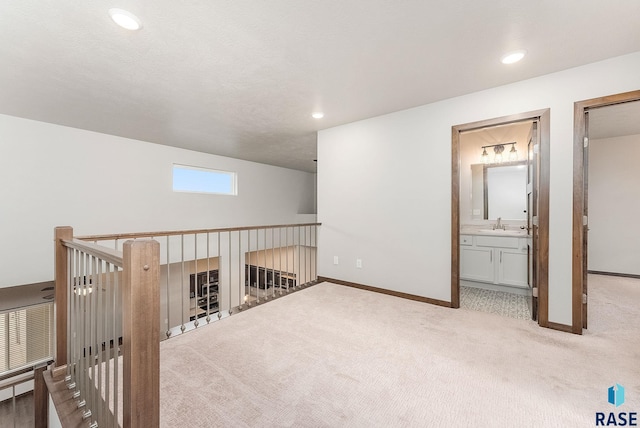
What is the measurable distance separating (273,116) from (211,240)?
3177 mm

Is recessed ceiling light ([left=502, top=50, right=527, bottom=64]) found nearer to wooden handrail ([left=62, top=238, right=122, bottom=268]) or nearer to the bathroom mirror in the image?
the bathroom mirror

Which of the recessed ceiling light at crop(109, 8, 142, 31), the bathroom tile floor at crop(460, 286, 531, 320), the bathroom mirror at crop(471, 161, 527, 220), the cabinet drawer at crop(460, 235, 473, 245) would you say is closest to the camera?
the recessed ceiling light at crop(109, 8, 142, 31)

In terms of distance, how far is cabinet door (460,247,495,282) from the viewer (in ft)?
12.1

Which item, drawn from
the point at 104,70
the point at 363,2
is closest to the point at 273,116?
the point at 104,70

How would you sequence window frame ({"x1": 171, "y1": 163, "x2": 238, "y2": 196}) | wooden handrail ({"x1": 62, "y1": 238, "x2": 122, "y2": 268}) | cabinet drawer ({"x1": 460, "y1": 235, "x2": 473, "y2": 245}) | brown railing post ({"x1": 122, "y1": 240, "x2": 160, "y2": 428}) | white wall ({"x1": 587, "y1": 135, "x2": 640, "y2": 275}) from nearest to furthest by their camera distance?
brown railing post ({"x1": 122, "y1": 240, "x2": 160, "y2": 428})
wooden handrail ({"x1": 62, "y1": 238, "x2": 122, "y2": 268})
cabinet drawer ({"x1": 460, "y1": 235, "x2": 473, "y2": 245})
white wall ({"x1": 587, "y1": 135, "x2": 640, "y2": 275})
window frame ({"x1": 171, "y1": 163, "x2": 238, "y2": 196})

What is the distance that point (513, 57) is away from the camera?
2109mm

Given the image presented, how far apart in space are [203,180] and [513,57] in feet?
16.8

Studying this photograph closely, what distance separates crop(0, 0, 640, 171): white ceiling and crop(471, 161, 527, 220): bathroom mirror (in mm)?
2004

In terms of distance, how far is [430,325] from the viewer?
97.5 inches

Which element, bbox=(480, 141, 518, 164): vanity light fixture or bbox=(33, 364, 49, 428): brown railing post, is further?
bbox=(480, 141, 518, 164): vanity light fixture

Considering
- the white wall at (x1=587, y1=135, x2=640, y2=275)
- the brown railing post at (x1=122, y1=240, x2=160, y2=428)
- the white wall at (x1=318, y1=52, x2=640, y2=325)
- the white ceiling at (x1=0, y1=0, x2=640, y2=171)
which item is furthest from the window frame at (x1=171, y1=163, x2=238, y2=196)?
the white wall at (x1=587, y1=135, x2=640, y2=275)

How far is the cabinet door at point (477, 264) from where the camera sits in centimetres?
369

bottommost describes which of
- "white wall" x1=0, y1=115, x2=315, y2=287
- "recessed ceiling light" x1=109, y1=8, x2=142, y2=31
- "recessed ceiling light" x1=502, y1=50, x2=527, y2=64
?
"white wall" x1=0, y1=115, x2=315, y2=287

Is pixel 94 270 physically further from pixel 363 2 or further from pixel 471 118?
pixel 471 118
